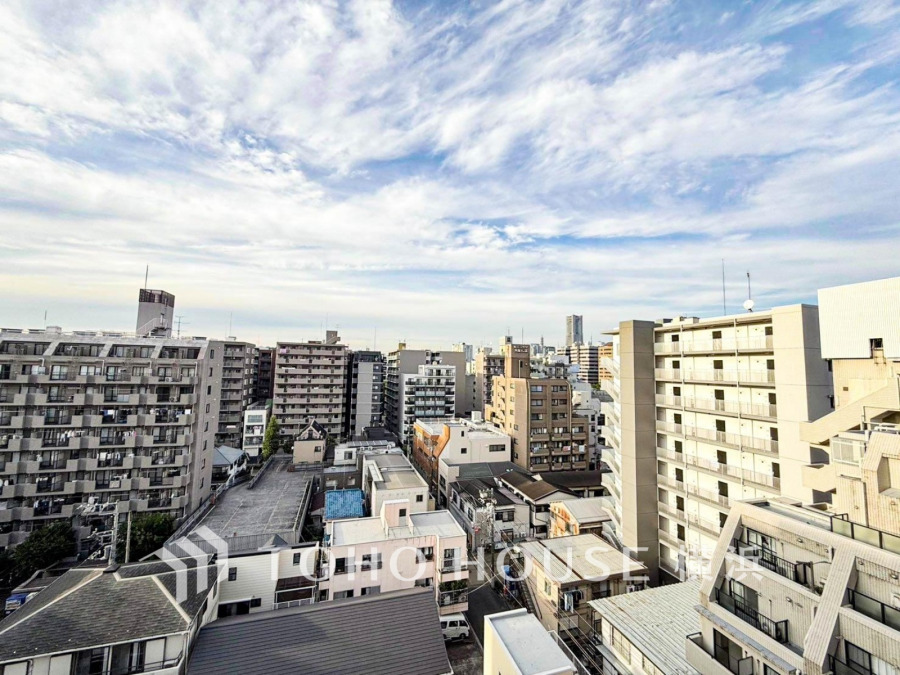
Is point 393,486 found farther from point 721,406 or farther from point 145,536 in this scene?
point 721,406

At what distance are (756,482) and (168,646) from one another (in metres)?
26.7

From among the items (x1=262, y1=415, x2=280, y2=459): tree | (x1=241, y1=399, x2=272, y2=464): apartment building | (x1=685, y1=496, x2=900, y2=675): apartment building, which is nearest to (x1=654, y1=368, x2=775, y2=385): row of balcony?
(x1=685, y1=496, x2=900, y2=675): apartment building

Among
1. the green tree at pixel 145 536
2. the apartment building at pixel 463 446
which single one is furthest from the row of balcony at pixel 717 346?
the green tree at pixel 145 536

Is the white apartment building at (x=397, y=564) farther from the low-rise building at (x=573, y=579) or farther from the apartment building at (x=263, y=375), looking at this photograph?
the apartment building at (x=263, y=375)

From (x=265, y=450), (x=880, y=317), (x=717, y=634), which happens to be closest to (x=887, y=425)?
(x=880, y=317)

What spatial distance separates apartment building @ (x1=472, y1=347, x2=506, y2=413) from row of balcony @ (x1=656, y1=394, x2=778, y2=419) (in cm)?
4839

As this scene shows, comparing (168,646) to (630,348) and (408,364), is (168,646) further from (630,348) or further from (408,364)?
(408,364)

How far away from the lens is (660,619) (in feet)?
50.9

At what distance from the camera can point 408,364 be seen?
228 ft

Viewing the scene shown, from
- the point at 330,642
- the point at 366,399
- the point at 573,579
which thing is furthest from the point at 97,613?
the point at 366,399

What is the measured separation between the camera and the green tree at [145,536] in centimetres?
2652

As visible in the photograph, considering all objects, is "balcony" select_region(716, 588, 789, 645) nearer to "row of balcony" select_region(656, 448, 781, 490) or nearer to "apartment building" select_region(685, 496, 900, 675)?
"apartment building" select_region(685, 496, 900, 675)

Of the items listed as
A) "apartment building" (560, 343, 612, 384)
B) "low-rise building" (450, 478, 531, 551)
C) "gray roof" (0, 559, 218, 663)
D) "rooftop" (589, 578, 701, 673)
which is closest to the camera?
"rooftop" (589, 578, 701, 673)

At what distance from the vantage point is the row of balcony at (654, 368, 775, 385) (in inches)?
794
